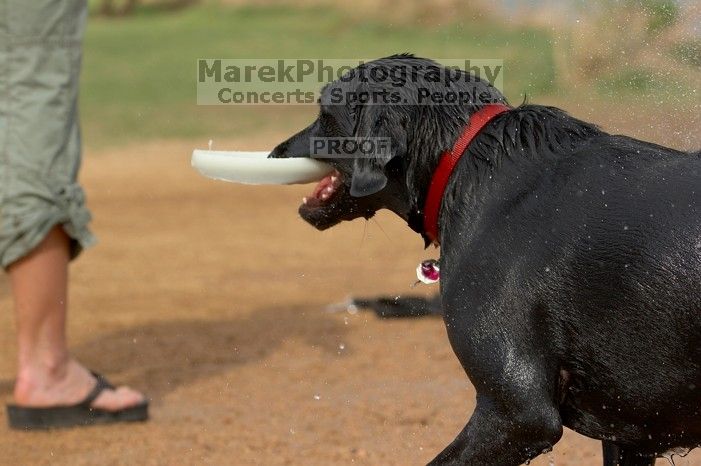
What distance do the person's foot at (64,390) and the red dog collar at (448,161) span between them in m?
2.21

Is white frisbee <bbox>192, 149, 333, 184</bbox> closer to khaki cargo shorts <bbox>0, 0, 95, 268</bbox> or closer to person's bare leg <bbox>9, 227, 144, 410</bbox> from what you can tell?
khaki cargo shorts <bbox>0, 0, 95, 268</bbox>

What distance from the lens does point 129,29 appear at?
2570 cm

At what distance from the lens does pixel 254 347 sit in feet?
22.5

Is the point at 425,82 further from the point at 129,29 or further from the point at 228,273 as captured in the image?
the point at 129,29

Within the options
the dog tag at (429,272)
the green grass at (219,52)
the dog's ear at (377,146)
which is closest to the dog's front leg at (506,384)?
the dog tag at (429,272)

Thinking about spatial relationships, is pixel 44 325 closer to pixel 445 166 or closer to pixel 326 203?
pixel 326 203

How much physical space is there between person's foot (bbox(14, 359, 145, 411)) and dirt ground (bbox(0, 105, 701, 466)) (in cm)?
12

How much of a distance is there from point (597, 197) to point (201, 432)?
2467 mm

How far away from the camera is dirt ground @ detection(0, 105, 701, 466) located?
17.0 feet

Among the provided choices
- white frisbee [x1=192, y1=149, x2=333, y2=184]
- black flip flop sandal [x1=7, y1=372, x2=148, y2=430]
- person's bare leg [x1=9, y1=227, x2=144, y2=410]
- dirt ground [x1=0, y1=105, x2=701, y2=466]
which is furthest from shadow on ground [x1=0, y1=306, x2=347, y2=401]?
white frisbee [x1=192, y1=149, x2=333, y2=184]

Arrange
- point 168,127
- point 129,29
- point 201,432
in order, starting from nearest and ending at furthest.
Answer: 1. point 201,432
2. point 168,127
3. point 129,29

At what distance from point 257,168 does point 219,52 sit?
1798cm

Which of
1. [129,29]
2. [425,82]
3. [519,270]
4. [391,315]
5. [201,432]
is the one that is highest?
[425,82]

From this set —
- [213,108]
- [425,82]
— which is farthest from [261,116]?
[425,82]
